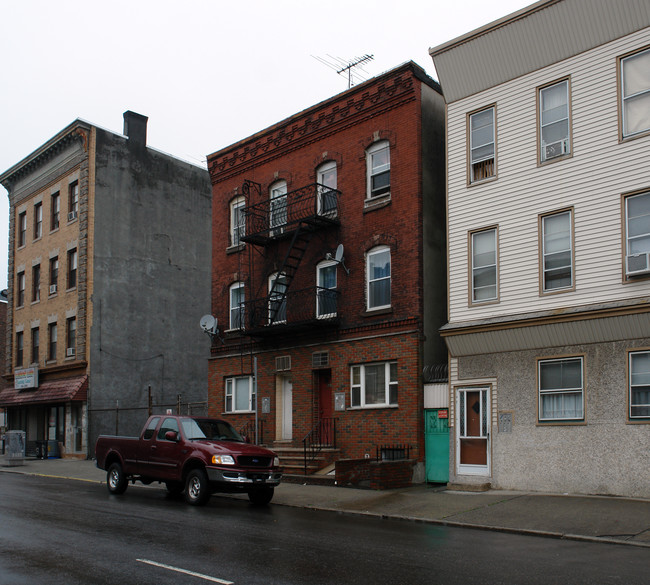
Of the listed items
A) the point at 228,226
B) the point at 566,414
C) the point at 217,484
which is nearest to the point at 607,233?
the point at 566,414

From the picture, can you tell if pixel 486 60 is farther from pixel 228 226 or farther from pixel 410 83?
pixel 228 226

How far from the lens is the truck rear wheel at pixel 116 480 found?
18000 millimetres

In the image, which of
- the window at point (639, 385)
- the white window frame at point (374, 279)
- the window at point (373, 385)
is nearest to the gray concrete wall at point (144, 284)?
the window at point (373, 385)

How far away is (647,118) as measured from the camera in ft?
53.4

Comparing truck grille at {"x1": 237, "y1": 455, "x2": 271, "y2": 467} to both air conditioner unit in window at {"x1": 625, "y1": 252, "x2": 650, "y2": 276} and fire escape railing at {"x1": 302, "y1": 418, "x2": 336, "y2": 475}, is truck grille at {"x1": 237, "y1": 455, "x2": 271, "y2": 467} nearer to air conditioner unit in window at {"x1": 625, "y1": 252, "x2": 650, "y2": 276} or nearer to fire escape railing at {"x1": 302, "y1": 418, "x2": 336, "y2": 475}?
fire escape railing at {"x1": 302, "y1": 418, "x2": 336, "y2": 475}

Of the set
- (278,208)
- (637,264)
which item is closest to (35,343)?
(278,208)

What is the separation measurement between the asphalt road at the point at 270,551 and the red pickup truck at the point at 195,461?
2.45ft

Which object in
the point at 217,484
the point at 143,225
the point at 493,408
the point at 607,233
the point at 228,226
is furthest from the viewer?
the point at 143,225

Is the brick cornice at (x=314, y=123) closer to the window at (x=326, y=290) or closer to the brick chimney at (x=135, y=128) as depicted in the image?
the window at (x=326, y=290)

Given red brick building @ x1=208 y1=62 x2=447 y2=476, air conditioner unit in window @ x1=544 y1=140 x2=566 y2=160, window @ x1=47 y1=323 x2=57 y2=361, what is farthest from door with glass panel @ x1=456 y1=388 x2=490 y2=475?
window @ x1=47 y1=323 x2=57 y2=361

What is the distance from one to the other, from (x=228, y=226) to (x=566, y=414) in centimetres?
1492

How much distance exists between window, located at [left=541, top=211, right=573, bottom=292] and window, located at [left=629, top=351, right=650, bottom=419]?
2.30 metres

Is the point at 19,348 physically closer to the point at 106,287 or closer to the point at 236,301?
the point at 106,287

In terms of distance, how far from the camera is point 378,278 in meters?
22.1
